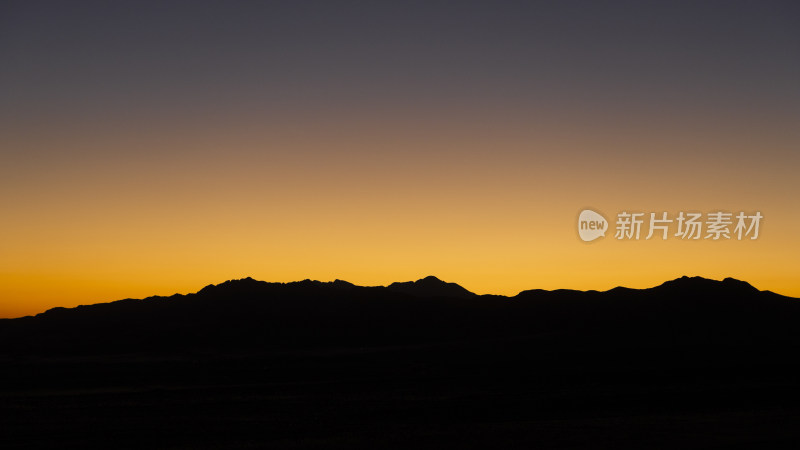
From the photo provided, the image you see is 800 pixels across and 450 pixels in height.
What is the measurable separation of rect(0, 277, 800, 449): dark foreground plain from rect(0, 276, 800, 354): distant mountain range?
0.47m

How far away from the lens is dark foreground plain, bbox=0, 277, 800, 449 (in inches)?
1283

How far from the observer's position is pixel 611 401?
139ft

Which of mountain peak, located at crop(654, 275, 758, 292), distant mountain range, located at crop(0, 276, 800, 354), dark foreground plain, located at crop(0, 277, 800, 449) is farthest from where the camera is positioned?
mountain peak, located at crop(654, 275, 758, 292)

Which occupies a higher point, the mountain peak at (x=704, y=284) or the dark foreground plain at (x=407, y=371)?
the mountain peak at (x=704, y=284)

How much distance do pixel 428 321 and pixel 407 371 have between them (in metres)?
45.4

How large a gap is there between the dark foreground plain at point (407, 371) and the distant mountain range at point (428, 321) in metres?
0.47

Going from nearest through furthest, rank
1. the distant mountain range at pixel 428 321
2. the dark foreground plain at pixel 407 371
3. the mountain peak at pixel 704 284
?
the dark foreground plain at pixel 407 371 < the distant mountain range at pixel 428 321 < the mountain peak at pixel 704 284

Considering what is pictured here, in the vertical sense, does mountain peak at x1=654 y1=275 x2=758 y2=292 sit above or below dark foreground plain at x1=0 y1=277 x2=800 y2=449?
above

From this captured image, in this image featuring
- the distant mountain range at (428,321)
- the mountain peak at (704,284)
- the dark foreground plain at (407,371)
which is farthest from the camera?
the mountain peak at (704,284)

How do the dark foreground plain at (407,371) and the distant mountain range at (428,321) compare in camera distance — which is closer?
the dark foreground plain at (407,371)

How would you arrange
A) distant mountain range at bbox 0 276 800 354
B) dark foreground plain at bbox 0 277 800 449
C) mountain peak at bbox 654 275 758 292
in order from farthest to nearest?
mountain peak at bbox 654 275 758 292
distant mountain range at bbox 0 276 800 354
dark foreground plain at bbox 0 277 800 449

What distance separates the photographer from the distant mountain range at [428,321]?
93625mm

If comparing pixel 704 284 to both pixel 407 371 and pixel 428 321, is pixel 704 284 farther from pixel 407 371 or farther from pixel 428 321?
pixel 407 371

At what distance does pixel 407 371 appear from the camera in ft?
218
